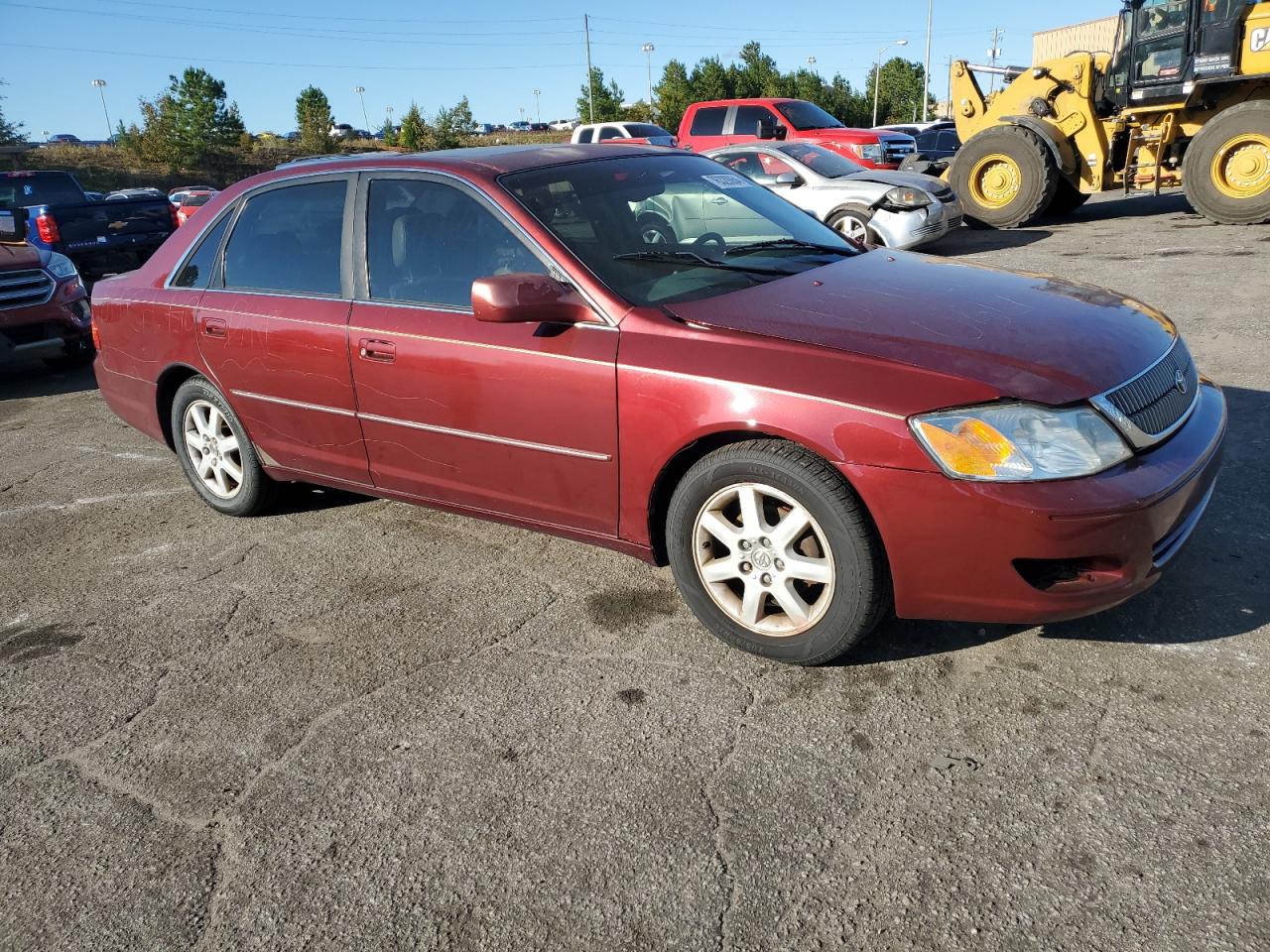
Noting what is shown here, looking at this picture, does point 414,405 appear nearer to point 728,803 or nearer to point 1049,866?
point 728,803

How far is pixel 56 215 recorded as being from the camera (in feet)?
37.3

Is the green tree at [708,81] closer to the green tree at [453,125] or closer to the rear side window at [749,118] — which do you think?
the green tree at [453,125]

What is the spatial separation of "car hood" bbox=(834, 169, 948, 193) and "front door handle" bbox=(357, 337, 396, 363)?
8795mm

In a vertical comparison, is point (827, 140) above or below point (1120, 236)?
above

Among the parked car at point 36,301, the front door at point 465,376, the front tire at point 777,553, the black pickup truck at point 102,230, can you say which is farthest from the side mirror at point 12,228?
the front tire at point 777,553

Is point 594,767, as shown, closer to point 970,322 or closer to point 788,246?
point 970,322

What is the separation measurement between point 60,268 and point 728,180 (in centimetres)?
719

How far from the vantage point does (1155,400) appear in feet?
9.43

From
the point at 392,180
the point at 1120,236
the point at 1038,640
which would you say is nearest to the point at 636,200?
the point at 392,180

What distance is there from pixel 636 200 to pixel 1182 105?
37.5 feet

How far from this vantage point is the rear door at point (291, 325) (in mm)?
3959

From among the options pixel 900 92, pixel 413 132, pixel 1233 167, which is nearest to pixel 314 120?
pixel 413 132

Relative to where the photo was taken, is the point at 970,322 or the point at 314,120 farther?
the point at 314,120

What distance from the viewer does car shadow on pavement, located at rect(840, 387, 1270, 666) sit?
10.0 ft
